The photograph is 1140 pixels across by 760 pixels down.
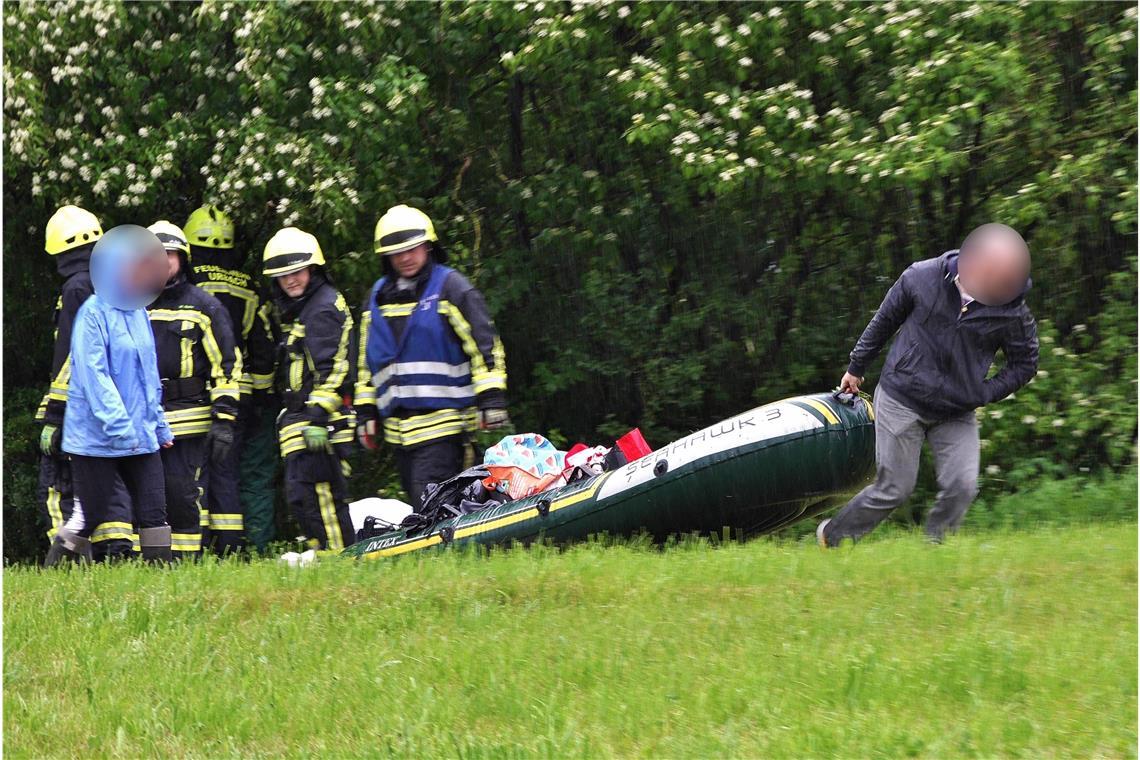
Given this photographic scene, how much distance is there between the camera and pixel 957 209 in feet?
35.8

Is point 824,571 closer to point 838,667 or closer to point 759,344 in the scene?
point 838,667

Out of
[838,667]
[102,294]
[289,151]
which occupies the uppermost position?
[289,151]

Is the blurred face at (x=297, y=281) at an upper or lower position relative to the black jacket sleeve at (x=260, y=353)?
upper

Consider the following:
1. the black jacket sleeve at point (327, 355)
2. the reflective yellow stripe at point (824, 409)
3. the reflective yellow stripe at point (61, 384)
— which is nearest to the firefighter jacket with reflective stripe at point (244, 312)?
the black jacket sleeve at point (327, 355)

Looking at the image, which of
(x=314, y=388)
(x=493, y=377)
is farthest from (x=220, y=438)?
(x=493, y=377)

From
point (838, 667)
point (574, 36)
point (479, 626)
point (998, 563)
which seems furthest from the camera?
point (574, 36)

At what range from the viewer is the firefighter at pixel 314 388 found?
9.14 m

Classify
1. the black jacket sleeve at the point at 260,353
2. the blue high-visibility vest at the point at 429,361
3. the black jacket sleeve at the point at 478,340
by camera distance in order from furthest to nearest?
the black jacket sleeve at the point at 260,353
the blue high-visibility vest at the point at 429,361
the black jacket sleeve at the point at 478,340

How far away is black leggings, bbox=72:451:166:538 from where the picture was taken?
25.5 feet

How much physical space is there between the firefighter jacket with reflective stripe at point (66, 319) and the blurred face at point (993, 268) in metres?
5.39

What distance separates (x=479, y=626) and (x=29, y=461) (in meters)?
9.33

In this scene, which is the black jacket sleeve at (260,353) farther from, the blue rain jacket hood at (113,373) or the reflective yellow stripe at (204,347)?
the blue rain jacket hood at (113,373)

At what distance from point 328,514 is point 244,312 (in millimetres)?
1973

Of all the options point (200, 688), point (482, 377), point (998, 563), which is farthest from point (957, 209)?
point (200, 688)
